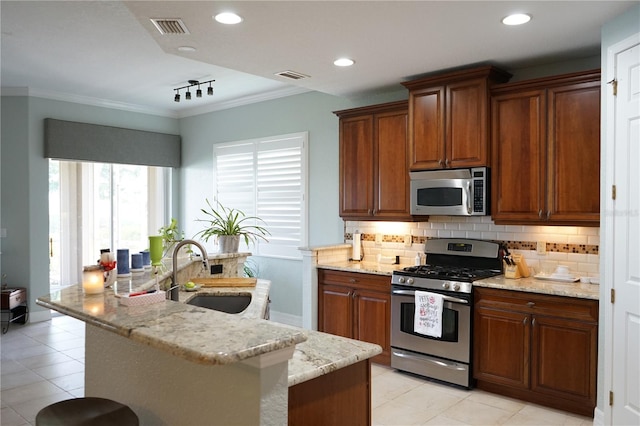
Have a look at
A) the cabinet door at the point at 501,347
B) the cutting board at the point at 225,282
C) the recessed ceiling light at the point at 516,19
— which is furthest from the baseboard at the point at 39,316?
the recessed ceiling light at the point at 516,19

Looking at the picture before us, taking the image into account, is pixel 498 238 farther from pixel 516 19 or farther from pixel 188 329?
pixel 188 329

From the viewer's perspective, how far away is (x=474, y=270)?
4.41m

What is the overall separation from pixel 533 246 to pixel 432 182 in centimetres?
102

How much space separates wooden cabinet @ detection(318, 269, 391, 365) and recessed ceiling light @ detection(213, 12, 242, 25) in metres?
2.53

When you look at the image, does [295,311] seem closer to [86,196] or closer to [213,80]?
[213,80]

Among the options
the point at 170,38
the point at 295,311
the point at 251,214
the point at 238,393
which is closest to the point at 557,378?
the point at 238,393

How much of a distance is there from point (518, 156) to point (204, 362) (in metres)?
3.45

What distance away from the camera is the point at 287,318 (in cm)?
624

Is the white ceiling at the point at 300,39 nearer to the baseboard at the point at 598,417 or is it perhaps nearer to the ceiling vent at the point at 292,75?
the ceiling vent at the point at 292,75

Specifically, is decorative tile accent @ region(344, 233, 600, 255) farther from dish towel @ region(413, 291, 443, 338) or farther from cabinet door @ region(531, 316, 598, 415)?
dish towel @ region(413, 291, 443, 338)

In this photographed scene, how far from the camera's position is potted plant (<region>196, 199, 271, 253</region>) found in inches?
177

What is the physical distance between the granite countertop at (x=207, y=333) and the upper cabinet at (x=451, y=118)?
2.61 metres

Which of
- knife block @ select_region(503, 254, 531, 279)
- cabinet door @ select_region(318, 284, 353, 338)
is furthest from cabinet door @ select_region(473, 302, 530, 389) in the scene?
cabinet door @ select_region(318, 284, 353, 338)

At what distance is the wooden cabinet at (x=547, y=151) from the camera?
3676 millimetres
